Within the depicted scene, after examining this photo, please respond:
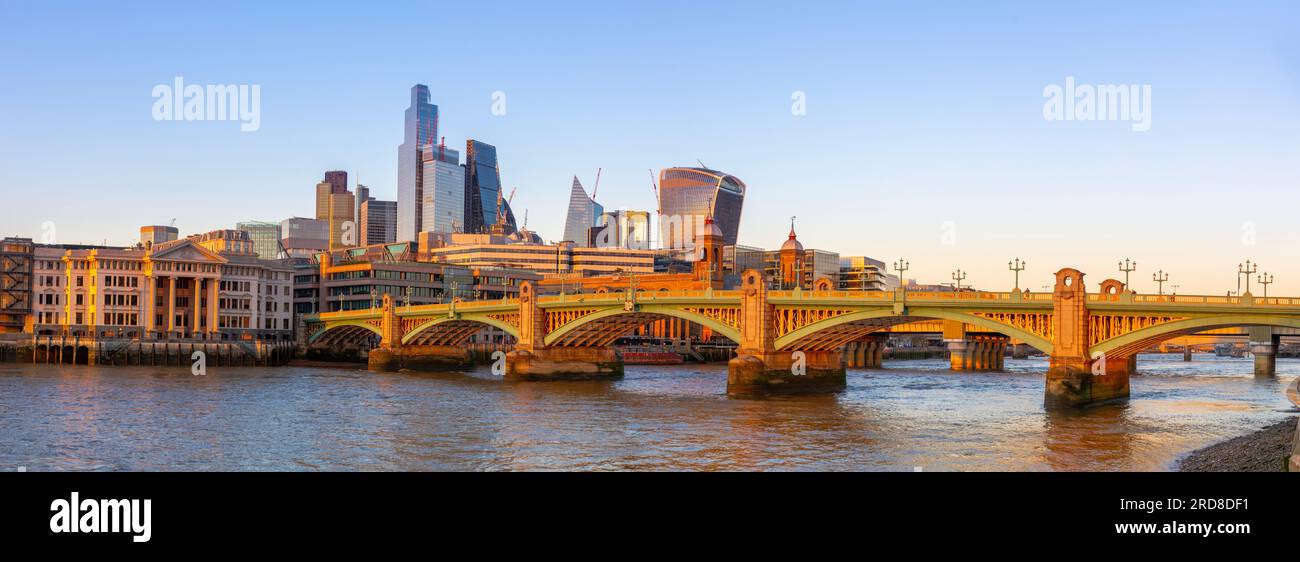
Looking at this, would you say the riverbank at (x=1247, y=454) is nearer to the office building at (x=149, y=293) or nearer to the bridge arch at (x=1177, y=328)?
the bridge arch at (x=1177, y=328)

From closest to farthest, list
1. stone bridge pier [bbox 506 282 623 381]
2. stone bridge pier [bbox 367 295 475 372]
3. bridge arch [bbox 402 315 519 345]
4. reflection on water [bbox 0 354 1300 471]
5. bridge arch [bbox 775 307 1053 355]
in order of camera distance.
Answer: reflection on water [bbox 0 354 1300 471] → bridge arch [bbox 775 307 1053 355] → stone bridge pier [bbox 506 282 623 381] → bridge arch [bbox 402 315 519 345] → stone bridge pier [bbox 367 295 475 372]

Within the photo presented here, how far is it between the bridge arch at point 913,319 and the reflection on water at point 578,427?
14.8 ft

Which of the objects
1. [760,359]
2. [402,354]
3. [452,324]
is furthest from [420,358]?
[760,359]

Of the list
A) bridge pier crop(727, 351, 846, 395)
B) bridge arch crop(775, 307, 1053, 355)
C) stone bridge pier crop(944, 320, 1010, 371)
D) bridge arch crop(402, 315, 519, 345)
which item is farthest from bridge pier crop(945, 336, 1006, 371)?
bridge arch crop(775, 307, 1053, 355)

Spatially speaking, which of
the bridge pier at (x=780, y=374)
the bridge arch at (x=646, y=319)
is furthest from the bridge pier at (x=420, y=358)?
the bridge pier at (x=780, y=374)

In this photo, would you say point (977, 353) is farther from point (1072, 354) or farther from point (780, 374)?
point (1072, 354)

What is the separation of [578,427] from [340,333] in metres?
96.8

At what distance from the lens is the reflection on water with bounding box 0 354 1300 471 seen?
1631 inches

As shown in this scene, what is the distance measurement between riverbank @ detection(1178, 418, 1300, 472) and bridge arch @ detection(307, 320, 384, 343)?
357 feet

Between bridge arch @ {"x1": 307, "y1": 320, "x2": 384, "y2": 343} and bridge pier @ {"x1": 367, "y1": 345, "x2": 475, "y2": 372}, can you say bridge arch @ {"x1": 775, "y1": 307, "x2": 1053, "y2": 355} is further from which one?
bridge arch @ {"x1": 307, "y1": 320, "x2": 384, "y2": 343}

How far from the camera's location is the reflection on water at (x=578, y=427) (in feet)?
136
